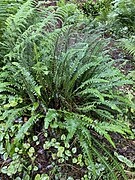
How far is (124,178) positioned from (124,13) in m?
3.23

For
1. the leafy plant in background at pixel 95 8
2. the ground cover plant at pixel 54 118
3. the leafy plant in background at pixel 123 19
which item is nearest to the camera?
the ground cover plant at pixel 54 118

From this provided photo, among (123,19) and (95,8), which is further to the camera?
(95,8)

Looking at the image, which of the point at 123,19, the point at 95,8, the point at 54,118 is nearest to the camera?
the point at 54,118

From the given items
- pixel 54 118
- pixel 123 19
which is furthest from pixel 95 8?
pixel 54 118

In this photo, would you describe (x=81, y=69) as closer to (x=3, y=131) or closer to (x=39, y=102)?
(x=39, y=102)

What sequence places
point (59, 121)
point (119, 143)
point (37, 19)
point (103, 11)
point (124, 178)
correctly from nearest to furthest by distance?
point (124, 178) < point (59, 121) < point (119, 143) < point (37, 19) < point (103, 11)

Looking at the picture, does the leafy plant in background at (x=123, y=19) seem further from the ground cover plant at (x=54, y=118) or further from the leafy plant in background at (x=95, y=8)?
the ground cover plant at (x=54, y=118)

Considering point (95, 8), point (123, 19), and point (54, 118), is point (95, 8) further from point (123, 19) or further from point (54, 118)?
point (54, 118)

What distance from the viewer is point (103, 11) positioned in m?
4.92

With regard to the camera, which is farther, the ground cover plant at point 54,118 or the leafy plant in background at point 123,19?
the leafy plant in background at point 123,19

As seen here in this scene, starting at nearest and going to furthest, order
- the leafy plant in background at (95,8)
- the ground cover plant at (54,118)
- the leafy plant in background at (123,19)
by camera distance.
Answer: the ground cover plant at (54,118) < the leafy plant in background at (123,19) < the leafy plant in background at (95,8)

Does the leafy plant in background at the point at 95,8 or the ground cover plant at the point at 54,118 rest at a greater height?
the leafy plant in background at the point at 95,8

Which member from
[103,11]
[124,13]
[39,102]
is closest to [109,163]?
[39,102]

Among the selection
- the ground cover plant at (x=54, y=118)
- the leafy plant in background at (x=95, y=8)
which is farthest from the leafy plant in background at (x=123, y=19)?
the ground cover plant at (x=54, y=118)
